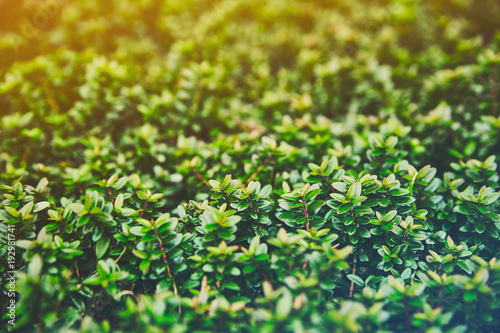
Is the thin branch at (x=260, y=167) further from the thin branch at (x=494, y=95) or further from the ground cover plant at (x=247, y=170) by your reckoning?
the thin branch at (x=494, y=95)

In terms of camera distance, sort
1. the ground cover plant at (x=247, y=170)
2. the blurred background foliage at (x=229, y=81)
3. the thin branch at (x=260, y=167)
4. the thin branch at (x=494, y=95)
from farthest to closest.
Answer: the thin branch at (x=494, y=95) → the blurred background foliage at (x=229, y=81) → the thin branch at (x=260, y=167) → the ground cover plant at (x=247, y=170)

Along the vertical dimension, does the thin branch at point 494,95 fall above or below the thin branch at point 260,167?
Answer: above

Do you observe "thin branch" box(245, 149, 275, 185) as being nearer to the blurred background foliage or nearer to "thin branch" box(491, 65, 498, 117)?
the blurred background foliage

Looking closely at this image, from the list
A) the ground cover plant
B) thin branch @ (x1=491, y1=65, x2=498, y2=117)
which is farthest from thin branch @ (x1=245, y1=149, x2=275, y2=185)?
thin branch @ (x1=491, y1=65, x2=498, y2=117)

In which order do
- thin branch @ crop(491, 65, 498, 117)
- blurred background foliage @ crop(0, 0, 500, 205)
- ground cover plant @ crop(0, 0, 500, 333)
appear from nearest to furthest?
ground cover plant @ crop(0, 0, 500, 333)
blurred background foliage @ crop(0, 0, 500, 205)
thin branch @ crop(491, 65, 498, 117)

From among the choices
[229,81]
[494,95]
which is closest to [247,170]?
[229,81]

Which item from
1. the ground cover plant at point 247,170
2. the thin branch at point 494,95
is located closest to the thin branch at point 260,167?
the ground cover plant at point 247,170

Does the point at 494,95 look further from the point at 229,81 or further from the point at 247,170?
the point at 229,81

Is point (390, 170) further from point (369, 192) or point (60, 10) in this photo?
point (60, 10)

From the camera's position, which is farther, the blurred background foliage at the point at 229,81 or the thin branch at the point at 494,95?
the thin branch at the point at 494,95

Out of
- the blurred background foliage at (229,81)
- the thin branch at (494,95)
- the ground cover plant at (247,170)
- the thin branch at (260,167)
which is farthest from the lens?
the thin branch at (494,95)
